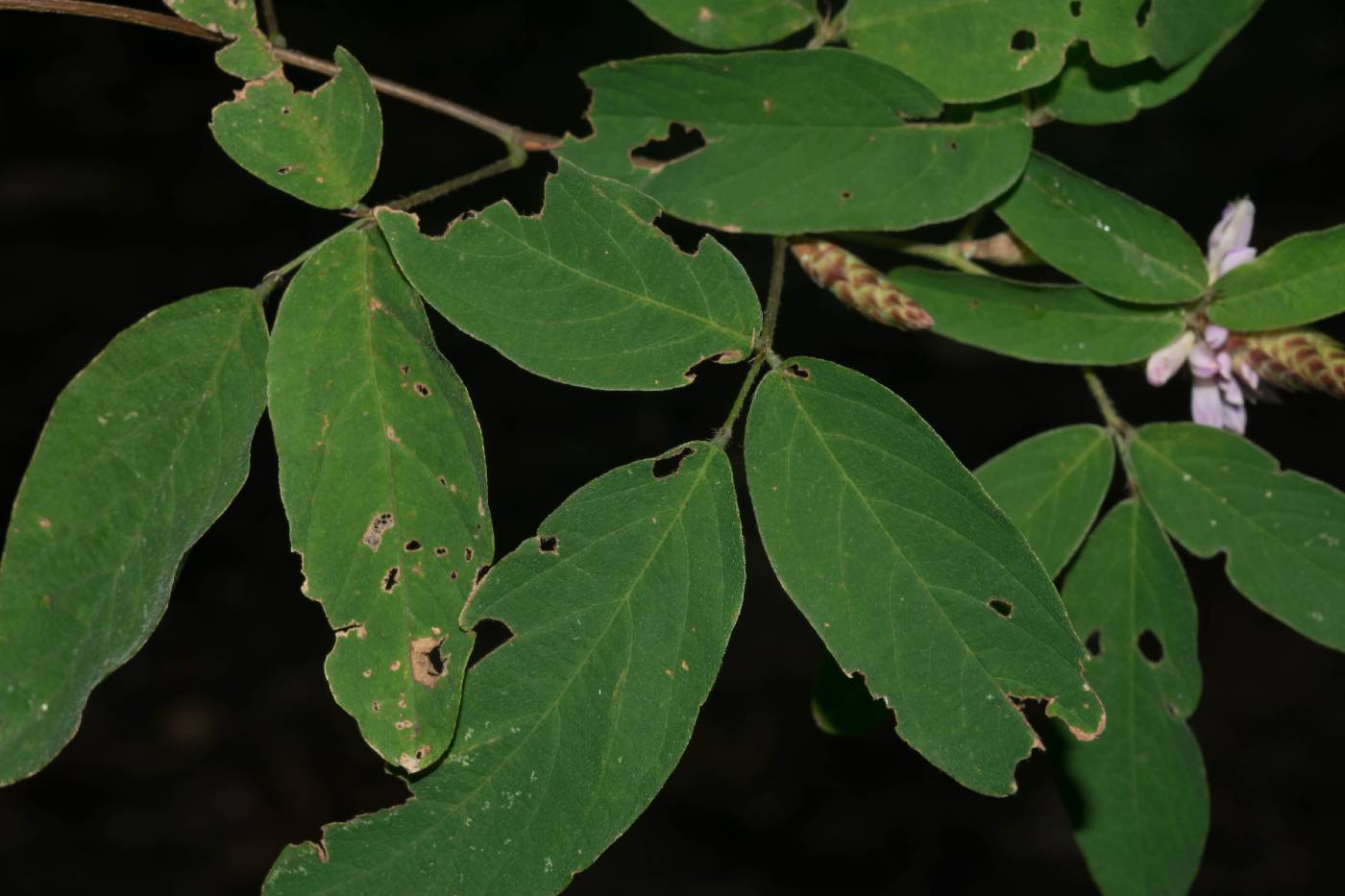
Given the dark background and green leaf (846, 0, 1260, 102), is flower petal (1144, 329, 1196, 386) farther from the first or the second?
the dark background

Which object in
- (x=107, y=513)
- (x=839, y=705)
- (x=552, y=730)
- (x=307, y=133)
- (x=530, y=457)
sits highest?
(x=307, y=133)

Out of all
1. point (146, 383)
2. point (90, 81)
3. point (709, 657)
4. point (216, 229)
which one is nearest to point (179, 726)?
point (216, 229)

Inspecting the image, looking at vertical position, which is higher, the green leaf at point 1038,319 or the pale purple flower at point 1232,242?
the pale purple flower at point 1232,242

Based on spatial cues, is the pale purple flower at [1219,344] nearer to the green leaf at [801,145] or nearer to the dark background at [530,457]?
the green leaf at [801,145]

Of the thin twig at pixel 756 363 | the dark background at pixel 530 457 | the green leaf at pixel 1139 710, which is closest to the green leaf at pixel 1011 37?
the thin twig at pixel 756 363

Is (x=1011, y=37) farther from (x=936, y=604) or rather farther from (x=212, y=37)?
(x=212, y=37)

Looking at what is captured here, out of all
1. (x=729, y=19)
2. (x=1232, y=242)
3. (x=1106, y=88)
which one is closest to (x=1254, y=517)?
(x=1232, y=242)

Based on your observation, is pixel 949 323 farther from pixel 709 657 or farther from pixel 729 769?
pixel 729 769
